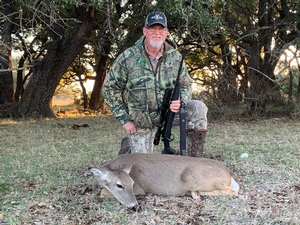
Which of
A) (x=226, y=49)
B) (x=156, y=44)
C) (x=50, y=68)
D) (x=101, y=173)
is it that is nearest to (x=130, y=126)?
(x=156, y=44)

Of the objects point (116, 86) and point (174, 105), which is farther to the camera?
point (116, 86)

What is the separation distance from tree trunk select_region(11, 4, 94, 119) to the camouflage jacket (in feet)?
27.2

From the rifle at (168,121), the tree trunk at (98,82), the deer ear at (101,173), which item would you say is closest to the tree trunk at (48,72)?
the tree trunk at (98,82)

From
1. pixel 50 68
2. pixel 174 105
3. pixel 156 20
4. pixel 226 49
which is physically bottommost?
pixel 174 105

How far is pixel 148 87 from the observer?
18.7ft

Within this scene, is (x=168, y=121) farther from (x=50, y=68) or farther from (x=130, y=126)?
(x=50, y=68)

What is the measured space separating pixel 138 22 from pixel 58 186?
9326 millimetres

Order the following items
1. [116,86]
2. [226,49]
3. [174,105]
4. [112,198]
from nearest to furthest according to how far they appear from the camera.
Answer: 1. [112,198]
2. [174,105]
3. [116,86]
4. [226,49]

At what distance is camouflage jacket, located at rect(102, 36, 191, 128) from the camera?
5707mm

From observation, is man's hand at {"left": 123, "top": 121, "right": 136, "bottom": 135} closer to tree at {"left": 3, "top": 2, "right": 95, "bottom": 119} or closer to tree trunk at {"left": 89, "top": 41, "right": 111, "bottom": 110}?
tree at {"left": 3, "top": 2, "right": 95, "bottom": 119}

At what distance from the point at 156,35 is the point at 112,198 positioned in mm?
2359

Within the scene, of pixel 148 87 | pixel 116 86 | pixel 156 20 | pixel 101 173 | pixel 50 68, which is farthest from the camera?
pixel 50 68

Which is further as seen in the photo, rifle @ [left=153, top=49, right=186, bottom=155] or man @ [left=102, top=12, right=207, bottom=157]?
man @ [left=102, top=12, right=207, bottom=157]

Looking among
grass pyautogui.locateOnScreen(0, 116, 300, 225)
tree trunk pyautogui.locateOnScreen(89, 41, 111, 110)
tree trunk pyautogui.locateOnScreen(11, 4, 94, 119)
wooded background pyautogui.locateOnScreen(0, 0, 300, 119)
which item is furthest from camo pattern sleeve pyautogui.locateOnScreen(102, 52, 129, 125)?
tree trunk pyautogui.locateOnScreen(89, 41, 111, 110)
